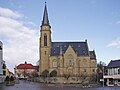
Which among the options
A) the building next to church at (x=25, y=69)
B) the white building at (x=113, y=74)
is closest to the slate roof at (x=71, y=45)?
the white building at (x=113, y=74)

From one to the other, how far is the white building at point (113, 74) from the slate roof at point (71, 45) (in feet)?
119

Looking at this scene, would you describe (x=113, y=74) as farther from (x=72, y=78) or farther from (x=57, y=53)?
(x=57, y=53)

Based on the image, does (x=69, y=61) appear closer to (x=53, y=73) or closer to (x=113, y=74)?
(x=53, y=73)

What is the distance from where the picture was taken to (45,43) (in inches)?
4619

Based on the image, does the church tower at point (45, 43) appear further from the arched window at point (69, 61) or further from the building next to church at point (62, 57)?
the arched window at point (69, 61)

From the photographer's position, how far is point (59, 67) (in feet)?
376

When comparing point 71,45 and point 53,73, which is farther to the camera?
point 71,45

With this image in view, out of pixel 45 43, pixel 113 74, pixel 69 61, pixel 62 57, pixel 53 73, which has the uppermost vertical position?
pixel 45 43

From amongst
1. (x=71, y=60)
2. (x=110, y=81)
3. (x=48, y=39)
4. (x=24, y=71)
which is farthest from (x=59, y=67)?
(x=24, y=71)

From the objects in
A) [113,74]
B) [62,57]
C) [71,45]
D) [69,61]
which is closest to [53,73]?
[62,57]

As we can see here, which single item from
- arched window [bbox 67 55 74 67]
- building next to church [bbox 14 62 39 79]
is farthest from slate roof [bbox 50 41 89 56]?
building next to church [bbox 14 62 39 79]

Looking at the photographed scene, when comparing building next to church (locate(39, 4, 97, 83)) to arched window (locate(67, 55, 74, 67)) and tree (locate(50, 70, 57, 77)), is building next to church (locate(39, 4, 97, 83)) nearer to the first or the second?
arched window (locate(67, 55, 74, 67))

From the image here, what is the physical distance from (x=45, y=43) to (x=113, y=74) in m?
46.0

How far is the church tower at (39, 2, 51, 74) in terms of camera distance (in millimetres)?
116375
